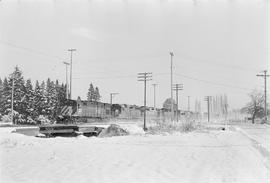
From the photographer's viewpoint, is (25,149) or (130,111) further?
(130,111)

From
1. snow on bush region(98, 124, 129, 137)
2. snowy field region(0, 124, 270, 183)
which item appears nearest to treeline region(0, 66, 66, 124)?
snow on bush region(98, 124, 129, 137)

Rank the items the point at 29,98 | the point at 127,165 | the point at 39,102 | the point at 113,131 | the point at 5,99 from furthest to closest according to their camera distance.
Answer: the point at 39,102 < the point at 29,98 < the point at 5,99 < the point at 113,131 < the point at 127,165

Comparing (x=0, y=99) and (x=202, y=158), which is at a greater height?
(x=0, y=99)

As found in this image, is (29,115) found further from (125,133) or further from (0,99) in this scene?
(125,133)

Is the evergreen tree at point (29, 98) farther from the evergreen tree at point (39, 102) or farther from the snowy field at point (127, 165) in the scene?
the snowy field at point (127, 165)

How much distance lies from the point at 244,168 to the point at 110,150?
4982 millimetres

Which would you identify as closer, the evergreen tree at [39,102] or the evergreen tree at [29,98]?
the evergreen tree at [29,98]

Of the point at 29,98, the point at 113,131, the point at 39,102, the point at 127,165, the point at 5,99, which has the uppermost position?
the point at 29,98

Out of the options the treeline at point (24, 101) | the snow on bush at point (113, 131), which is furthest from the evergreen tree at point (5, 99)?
the snow on bush at point (113, 131)

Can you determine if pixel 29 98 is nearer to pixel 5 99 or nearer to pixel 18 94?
pixel 18 94

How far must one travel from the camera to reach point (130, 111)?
69500 millimetres

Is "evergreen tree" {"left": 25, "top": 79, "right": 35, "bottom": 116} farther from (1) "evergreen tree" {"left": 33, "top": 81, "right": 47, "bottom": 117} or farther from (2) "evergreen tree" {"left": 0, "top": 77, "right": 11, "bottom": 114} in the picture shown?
(2) "evergreen tree" {"left": 0, "top": 77, "right": 11, "bottom": 114}

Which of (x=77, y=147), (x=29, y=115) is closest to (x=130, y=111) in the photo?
(x=29, y=115)

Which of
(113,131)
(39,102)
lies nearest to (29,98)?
(39,102)
